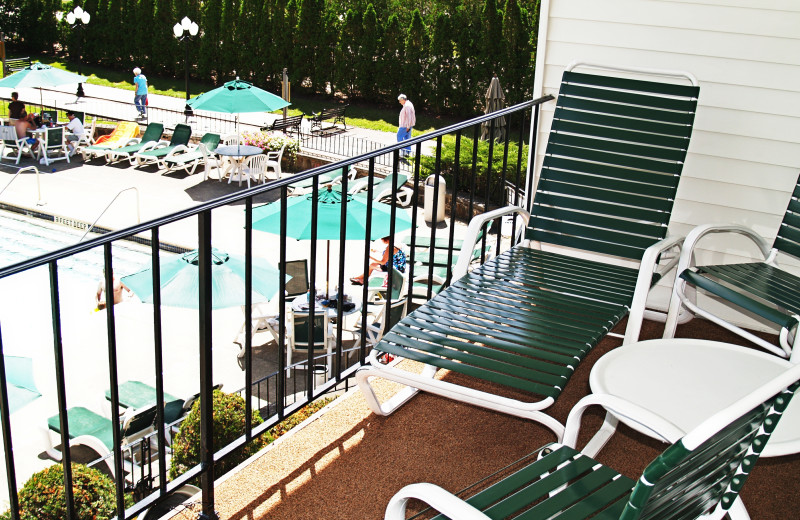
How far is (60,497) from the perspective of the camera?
428 centimetres

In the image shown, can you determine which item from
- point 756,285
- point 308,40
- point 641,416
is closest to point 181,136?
point 308,40

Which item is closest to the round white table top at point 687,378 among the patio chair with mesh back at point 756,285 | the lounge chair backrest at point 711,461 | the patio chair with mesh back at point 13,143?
the lounge chair backrest at point 711,461

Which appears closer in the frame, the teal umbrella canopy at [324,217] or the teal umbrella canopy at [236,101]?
the teal umbrella canopy at [324,217]

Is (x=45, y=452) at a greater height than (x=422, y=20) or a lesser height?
lesser

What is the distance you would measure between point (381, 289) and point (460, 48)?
52.0 feet

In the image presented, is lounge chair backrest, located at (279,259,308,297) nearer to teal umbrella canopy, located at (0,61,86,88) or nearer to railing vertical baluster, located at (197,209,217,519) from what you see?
railing vertical baluster, located at (197,209,217,519)

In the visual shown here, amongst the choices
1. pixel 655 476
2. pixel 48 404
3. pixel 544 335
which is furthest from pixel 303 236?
pixel 655 476

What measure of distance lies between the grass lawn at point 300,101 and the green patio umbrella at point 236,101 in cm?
712

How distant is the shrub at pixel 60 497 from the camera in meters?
4.04

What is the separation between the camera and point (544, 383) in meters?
2.31

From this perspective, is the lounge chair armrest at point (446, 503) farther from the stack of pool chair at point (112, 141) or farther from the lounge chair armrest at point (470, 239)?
the stack of pool chair at point (112, 141)

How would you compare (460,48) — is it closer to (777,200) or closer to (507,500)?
(777,200)

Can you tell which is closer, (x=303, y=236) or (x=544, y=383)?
(x=544, y=383)

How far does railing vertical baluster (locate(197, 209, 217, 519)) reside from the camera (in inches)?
80.5
